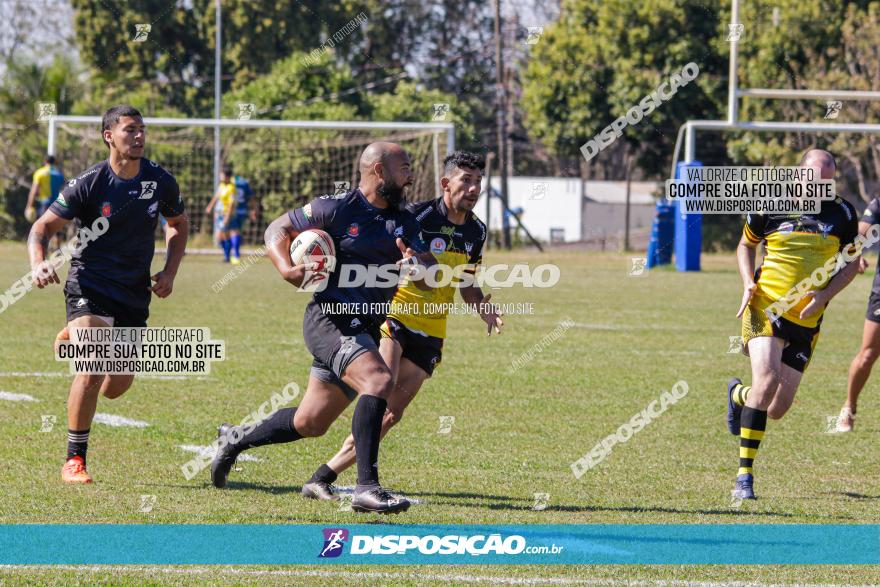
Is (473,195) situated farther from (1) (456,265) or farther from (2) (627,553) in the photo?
(2) (627,553)

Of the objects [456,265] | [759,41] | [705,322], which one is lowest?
Result: [705,322]

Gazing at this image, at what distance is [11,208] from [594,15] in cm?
2033

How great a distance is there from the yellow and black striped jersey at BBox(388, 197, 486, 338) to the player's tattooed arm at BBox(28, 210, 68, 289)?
197cm

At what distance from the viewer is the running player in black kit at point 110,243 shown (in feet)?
25.1

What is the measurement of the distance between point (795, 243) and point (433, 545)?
3.38 metres

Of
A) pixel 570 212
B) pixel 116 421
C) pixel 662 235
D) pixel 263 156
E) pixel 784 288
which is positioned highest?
pixel 263 156

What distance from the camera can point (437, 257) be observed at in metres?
7.66

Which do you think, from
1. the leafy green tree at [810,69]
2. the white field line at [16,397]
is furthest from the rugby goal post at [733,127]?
the white field line at [16,397]

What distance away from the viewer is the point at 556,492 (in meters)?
7.65

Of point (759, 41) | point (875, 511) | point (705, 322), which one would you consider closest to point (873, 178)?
point (759, 41)

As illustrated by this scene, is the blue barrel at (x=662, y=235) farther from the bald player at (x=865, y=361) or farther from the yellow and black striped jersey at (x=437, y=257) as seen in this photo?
the yellow and black striped jersey at (x=437, y=257)

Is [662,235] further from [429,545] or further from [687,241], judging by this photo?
[429,545]

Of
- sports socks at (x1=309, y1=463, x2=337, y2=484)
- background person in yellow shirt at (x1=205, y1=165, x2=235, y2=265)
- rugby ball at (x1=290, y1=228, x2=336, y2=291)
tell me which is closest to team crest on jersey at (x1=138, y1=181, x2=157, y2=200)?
rugby ball at (x1=290, y1=228, x2=336, y2=291)

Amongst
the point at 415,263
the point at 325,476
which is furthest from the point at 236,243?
the point at 415,263
